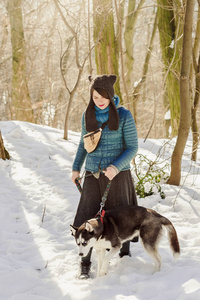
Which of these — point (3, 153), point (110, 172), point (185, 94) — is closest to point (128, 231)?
point (110, 172)

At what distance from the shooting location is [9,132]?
750cm

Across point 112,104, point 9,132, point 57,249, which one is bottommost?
point 57,249

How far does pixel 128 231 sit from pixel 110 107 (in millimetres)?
1178

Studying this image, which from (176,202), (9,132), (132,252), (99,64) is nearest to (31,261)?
(132,252)

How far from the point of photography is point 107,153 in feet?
9.45

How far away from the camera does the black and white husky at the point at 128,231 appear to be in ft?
8.96

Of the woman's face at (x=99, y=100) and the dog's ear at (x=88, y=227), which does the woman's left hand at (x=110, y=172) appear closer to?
the dog's ear at (x=88, y=227)

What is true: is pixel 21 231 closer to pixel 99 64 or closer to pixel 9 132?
pixel 9 132

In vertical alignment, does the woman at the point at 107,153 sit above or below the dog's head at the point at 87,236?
above

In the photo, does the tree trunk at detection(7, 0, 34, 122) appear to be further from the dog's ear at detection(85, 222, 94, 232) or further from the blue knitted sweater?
the dog's ear at detection(85, 222, 94, 232)

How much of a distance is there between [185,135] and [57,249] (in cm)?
283

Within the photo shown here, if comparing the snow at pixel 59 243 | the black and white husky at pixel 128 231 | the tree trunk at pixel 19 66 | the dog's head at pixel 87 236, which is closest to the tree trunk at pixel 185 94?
the snow at pixel 59 243

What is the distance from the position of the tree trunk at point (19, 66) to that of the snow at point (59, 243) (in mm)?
4746

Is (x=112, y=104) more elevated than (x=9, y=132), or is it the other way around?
(x=112, y=104)
